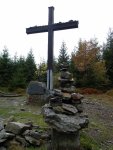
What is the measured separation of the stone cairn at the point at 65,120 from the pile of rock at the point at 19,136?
25.2 inches

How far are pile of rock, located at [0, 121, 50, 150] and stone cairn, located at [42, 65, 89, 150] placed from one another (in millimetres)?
641

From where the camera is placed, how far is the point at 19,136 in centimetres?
1084

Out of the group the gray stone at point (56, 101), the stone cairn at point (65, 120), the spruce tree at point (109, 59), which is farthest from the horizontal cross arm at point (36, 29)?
the spruce tree at point (109, 59)

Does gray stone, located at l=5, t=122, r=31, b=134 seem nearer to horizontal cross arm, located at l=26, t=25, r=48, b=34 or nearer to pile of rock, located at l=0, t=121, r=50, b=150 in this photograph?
pile of rock, located at l=0, t=121, r=50, b=150

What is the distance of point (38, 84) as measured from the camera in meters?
20.0

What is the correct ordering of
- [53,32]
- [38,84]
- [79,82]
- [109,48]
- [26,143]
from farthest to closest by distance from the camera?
[109,48]
[79,82]
[38,84]
[53,32]
[26,143]

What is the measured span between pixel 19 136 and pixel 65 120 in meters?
1.64

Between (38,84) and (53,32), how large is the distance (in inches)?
194

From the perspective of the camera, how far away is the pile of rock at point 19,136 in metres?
10.4

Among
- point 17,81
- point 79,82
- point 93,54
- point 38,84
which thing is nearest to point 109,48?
point 93,54

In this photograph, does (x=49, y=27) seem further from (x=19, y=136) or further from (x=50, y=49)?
(x=19, y=136)

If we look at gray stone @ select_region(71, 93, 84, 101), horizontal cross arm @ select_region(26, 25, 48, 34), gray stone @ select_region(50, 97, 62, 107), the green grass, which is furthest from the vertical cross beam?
gray stone @ select_region(50, 97, 62, 107)

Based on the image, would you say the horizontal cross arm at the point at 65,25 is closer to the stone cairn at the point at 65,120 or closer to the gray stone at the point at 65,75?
the gray stone at the point at 65,75

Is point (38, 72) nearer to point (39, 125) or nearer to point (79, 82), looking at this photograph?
point (79, 82)
